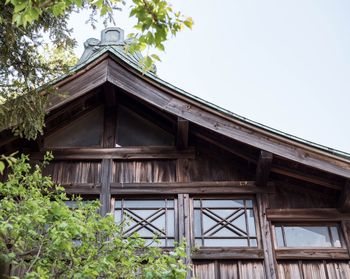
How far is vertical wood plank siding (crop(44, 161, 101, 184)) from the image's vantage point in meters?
8.37

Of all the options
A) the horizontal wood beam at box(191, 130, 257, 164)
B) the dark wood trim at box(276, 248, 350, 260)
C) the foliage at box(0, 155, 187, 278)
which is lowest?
the foliage at box(0, 155, 187, 278)

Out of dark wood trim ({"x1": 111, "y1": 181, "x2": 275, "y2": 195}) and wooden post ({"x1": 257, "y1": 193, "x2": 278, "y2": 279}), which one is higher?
dark wood trim ({"x1": 111, "y1": 181, "x2": 275, "y2": 195})

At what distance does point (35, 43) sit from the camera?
22.2ft

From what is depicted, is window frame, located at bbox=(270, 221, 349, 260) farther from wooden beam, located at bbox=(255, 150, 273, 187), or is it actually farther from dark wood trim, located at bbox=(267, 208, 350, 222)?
wooden beam, located at bbox=(255, 150, 273, 187)

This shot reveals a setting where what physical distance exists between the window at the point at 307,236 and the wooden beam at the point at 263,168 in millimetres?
796

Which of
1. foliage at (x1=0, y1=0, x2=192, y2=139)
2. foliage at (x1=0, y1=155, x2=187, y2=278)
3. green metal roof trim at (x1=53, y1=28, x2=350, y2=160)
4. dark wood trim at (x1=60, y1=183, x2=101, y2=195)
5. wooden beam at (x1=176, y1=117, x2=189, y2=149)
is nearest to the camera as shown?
foliage at (x1=0, y1=155, x2=187, y2=278)

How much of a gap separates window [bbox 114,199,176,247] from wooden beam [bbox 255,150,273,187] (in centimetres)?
152

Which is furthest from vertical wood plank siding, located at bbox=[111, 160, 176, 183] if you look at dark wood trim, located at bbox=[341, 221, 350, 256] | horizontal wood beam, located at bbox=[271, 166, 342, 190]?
dark wood trim, located at bbox=[341, 221, 350, 256]

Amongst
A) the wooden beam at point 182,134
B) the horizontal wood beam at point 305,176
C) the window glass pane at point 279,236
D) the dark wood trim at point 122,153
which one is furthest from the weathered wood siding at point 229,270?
the wooden beam at point 182,134

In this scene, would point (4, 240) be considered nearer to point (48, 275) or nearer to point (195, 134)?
point (48, 275)

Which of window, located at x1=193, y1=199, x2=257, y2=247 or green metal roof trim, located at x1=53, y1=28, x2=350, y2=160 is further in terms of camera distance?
window, located at x1=193, y1=199, x2=257, y2=247

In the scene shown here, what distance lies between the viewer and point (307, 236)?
25.7 feet

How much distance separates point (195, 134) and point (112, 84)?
6.04 feet

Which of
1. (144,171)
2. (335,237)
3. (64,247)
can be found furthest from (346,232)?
(64,247)
